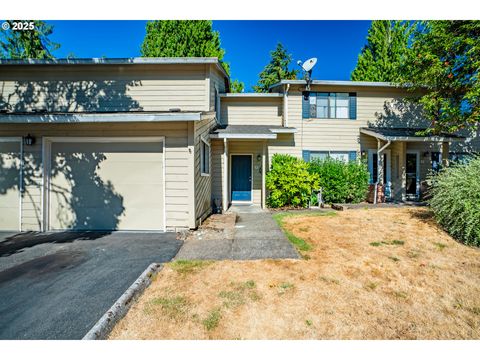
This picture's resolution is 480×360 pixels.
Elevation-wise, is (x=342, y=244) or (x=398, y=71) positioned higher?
(x=398, y=71)

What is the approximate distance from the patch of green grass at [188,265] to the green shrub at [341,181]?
730 cm

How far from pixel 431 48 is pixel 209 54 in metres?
16.4

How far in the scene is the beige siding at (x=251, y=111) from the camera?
456 inches

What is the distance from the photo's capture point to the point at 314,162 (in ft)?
34.5

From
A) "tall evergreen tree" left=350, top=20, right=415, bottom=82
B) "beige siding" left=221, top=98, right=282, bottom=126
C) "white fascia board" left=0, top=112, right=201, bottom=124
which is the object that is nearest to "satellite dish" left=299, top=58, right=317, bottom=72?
"beige siding" left=221, top=98, right=282, bottom=126

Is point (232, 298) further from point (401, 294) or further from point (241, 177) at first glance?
point (241, 177)

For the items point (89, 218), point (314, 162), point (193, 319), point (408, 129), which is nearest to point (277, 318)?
point (193, 319)

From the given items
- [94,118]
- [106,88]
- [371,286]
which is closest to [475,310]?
[371,286]

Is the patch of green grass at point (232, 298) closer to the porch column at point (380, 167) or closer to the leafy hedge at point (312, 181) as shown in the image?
the leafy hedge at point (312, 181)

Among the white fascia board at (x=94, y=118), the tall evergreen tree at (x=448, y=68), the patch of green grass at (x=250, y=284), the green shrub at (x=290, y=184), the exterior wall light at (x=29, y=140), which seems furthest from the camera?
the green shrub at (x=290, y=184)

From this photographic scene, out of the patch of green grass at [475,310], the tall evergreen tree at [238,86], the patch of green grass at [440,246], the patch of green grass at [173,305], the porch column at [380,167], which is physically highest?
the tall evergreen tree at [238,86]

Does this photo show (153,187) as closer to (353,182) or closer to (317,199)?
(317,199)

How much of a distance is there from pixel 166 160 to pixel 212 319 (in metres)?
4.58

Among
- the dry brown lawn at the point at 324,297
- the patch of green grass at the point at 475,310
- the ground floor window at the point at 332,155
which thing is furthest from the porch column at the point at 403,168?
the patch of green grass at the point at 475,310
